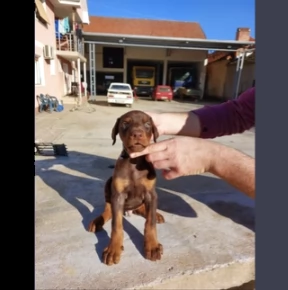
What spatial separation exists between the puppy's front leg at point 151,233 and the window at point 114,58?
26.9 meters

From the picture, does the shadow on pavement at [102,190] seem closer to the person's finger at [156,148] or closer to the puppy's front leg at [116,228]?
the puppy's front leg at [116,228]

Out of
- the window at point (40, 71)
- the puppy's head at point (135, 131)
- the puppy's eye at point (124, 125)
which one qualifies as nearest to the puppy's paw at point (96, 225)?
the puppy's head at point (135, 131)

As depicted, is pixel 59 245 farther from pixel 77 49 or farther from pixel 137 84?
pixel 137 84

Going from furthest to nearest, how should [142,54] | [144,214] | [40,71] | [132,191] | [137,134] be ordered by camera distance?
[142,54] → [40,71] → [144,214] → [132,191] → [137,134]

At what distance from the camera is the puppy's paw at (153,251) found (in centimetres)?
195

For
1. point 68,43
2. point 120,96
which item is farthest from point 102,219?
point 68,43

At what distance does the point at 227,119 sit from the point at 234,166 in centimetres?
115

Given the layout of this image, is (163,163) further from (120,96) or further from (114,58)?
(114,58)

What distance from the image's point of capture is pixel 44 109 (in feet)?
41.0

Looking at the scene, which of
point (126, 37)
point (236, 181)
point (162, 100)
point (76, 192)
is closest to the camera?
point (236, 181)

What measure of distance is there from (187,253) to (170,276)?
0.30 metres

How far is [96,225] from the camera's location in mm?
2309
